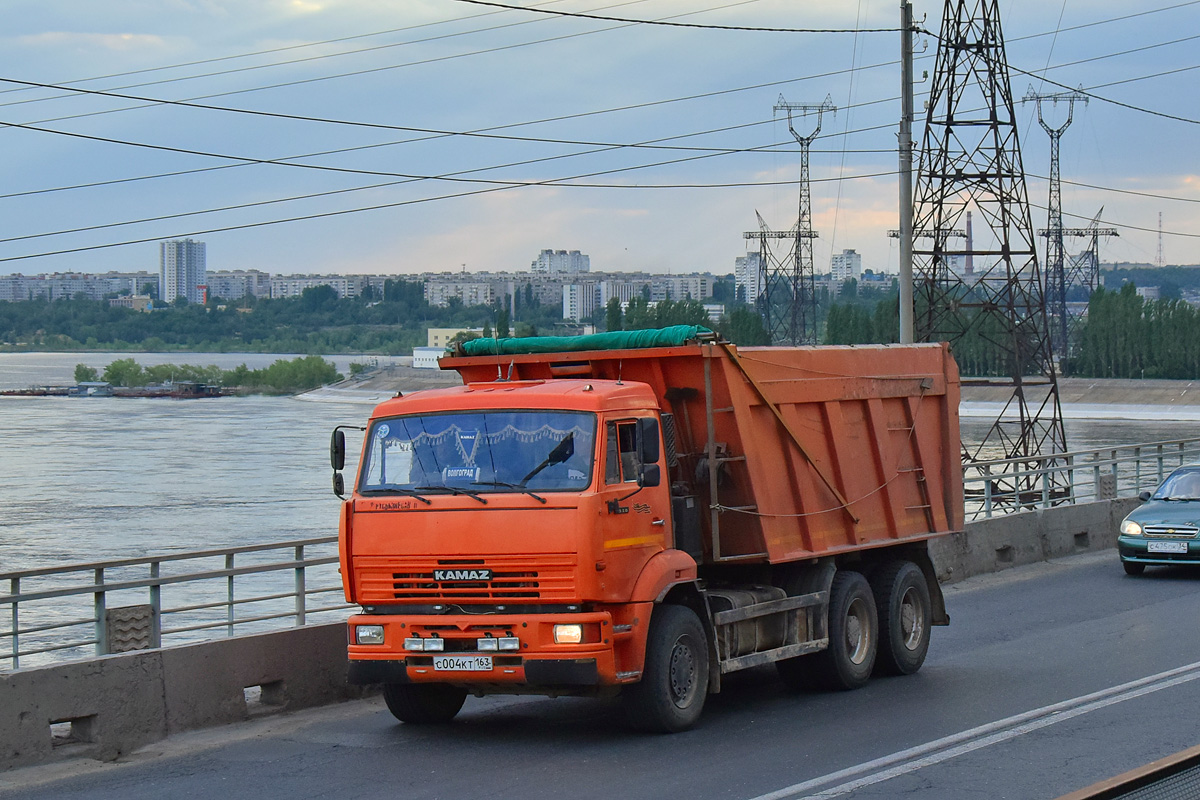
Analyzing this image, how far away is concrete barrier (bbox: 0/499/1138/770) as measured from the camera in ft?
28.3

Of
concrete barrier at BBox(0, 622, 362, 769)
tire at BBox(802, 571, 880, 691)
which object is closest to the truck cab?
concrete barrier at BBox(0, 622, 362, 769)

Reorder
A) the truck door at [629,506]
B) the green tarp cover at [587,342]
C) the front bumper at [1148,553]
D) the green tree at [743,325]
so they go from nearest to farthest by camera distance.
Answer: the truck door at [629,506]
the green tarp cover at [587,342]
the front bumper at [1148,553]
the green tree at [743,325]

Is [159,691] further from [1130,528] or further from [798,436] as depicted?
[1130,528]

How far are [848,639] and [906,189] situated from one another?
14657mm

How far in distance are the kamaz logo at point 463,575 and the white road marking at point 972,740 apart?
2271 millimetres

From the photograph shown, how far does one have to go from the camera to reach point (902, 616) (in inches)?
477

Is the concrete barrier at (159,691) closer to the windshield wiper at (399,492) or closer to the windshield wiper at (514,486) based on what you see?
the windshield wiper at (399,492)

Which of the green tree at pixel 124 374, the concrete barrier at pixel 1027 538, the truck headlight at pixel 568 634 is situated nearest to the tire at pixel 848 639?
the truck headlight at pixel 568 634

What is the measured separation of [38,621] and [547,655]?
27.2m

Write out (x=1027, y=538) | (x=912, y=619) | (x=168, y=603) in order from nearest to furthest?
(x=912, y=619) < (x=1027, y=538) < (x=168, y=603)

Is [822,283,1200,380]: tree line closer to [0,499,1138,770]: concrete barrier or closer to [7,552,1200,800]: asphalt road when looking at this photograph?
[7,552,1200,800]: asphalt road

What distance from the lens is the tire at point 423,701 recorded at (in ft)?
32.1

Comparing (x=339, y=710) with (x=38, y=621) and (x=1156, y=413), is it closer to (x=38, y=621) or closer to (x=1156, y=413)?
(x=38, y=621)

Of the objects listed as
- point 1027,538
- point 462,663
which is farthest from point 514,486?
point 1027,538
